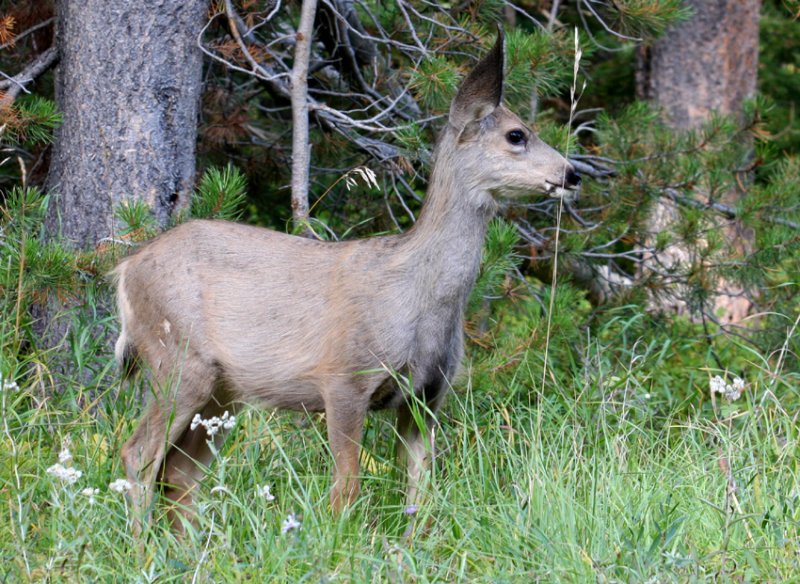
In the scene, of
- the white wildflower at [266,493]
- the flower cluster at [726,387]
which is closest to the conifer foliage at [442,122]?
the flower cluster at [726,387]

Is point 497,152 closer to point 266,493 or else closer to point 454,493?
point 454,493

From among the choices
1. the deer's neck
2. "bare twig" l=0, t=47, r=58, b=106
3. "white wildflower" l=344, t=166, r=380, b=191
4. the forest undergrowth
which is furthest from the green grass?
"bare twig" l=0, t=47, r=58, b=106

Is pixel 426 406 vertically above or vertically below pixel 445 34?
below

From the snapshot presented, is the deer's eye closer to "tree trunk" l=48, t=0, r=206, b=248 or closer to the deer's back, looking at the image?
the deer's back

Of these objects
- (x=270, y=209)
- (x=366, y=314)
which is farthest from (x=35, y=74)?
(x=366, y=314)

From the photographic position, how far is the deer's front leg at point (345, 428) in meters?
4.85

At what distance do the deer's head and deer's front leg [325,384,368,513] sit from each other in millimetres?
1055

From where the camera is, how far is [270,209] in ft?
27.1

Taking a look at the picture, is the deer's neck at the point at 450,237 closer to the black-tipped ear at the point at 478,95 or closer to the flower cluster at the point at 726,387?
the black-tipped ear at the point at 478,95

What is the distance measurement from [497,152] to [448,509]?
5.25ft

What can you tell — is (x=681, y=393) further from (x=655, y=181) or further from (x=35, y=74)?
(x=35, y=74)

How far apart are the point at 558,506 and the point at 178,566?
4.36 ft

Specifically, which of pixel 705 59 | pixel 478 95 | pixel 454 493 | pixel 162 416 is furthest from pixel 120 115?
pixel 705 59

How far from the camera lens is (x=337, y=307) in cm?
503
